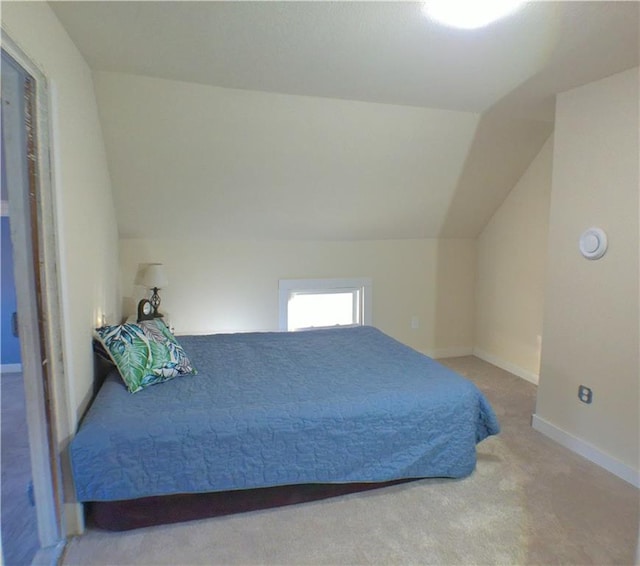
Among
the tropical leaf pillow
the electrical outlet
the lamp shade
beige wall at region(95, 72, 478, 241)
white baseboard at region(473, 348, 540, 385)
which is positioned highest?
beige wall at region(95, 72, 478, 241)

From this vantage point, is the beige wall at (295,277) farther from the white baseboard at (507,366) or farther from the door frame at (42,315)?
the door frame at (42,315)

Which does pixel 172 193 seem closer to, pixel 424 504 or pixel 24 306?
pixel 24 306

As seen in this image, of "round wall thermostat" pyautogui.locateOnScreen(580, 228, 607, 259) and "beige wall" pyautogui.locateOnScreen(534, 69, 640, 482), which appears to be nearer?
"beige wall" pyautogui.locateOnScreen(534, 69, 640, 482)

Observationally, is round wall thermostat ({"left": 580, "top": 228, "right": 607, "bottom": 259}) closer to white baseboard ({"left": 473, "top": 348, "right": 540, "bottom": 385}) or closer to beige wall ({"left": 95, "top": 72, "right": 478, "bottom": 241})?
beige wall ({"left": 95, "top": 72, "right": 478, "bottom": 241})

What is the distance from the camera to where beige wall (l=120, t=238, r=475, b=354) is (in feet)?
12.3

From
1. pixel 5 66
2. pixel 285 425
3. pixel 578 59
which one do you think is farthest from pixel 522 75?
pixel 5 66

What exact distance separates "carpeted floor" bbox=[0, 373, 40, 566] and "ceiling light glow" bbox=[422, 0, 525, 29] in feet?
8.89

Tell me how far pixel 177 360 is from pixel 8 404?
73.3 inches

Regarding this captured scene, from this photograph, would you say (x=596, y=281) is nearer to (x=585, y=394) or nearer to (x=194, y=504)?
(x=585, y=394)

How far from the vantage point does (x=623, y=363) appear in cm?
235

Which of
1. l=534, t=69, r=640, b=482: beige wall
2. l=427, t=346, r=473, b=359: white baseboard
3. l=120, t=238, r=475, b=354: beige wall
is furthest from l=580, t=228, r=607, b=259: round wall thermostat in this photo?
l=427, t=346, r=473, b=359: white baseboard

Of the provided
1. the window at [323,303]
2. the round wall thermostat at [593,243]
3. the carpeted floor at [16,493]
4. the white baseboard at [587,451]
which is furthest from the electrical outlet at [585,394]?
the carpeted floor at [16,493]

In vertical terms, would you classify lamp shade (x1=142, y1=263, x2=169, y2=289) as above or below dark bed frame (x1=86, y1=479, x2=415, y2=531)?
above

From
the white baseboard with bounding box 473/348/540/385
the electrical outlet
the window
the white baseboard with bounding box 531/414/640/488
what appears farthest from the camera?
the window
